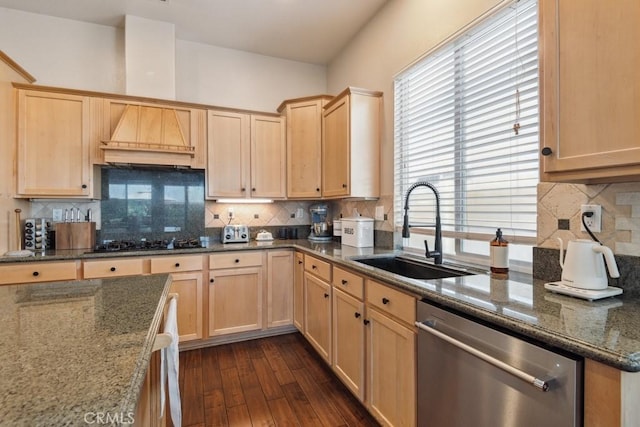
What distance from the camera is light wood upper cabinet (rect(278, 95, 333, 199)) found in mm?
3273

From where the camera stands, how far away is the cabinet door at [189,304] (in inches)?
108

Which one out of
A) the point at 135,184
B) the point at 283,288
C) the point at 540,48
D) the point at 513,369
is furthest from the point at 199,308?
the point at 540,48

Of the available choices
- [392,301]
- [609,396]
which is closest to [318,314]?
[392,301]

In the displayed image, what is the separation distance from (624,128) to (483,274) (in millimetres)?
889

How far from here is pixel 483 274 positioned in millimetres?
1641

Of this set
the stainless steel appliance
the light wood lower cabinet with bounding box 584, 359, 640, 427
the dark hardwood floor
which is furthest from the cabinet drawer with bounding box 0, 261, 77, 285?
the light wood lower cabinet with bounding box 584, 359, 640, 427

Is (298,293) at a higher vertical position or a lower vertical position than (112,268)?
lower

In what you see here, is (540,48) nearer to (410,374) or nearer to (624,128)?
(624,128)

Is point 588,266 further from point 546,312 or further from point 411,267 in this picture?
point 411,267

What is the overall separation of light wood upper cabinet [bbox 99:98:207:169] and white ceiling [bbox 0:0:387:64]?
83cm

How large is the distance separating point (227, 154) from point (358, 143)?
1.36 metres

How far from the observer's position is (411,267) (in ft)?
7.18

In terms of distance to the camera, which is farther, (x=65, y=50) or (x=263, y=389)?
(x=65, y=50)

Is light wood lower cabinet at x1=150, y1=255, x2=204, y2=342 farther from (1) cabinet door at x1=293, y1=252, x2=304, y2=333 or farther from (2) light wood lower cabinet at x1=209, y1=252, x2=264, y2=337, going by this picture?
(1) cabinet door at x1=293, y1=252, x2=304, y2=333
